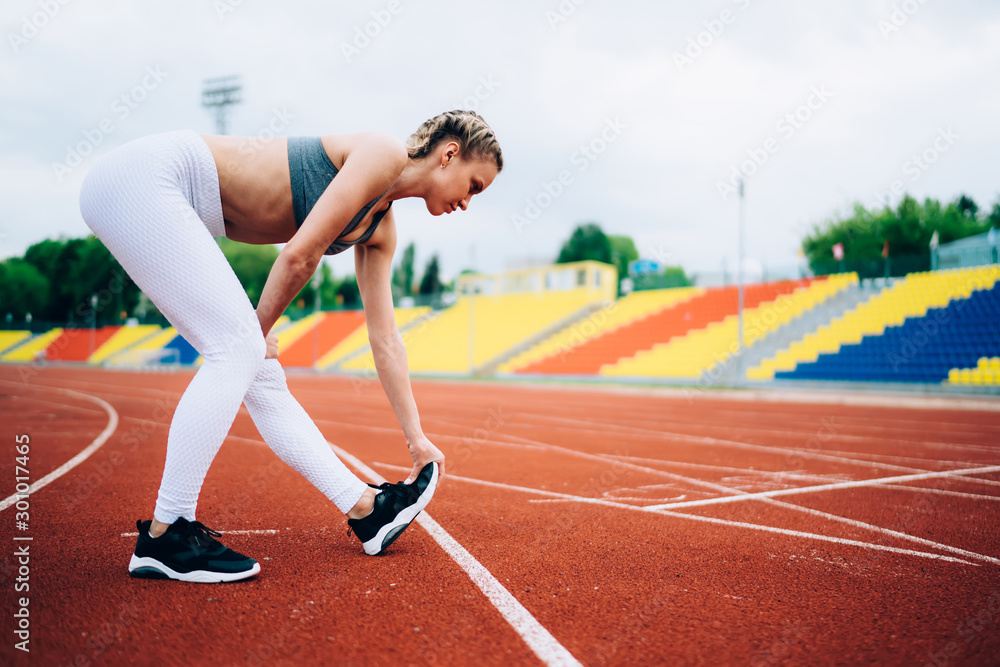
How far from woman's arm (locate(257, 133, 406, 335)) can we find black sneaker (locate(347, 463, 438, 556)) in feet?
3.05

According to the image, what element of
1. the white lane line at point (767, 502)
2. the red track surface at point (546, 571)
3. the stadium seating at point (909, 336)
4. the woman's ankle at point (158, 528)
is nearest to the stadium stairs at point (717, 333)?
the stadium seating at point (909, 336)

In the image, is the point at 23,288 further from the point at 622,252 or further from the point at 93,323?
the point at 622,252

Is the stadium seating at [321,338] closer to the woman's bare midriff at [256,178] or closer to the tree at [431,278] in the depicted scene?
the tree at [431,278]

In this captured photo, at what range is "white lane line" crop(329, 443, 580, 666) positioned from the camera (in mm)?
1816

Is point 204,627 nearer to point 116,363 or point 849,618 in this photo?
point 849,618

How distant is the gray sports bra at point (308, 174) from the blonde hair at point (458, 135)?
0.29 meters

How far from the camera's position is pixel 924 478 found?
526cm

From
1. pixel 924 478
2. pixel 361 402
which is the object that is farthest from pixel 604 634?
pixel 361 402

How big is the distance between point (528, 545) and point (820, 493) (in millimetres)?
2680

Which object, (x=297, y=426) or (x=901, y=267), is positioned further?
(x=901, y=267)

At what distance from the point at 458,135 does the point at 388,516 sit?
1.63 m

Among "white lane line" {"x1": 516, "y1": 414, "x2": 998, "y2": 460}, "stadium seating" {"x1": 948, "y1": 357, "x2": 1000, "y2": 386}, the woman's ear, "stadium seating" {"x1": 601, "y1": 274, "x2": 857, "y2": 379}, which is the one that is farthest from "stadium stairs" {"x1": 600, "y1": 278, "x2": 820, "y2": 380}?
the woman's ear

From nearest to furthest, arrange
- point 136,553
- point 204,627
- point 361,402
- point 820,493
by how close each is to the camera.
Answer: point 204,627
point 136,553
point 820,493
point 361,402

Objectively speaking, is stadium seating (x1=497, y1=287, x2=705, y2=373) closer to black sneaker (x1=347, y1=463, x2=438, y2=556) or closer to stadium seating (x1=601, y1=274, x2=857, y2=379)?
stadium seating (x1=601, y1=274, x2=857, y2=379)
